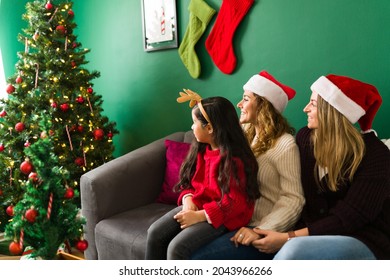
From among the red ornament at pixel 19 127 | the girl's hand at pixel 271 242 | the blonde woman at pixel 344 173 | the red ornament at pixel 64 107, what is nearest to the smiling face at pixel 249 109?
the blonde woman at pixel 344 173

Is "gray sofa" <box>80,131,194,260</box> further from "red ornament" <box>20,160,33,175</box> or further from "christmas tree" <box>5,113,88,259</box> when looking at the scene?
"red ornament" <box>20,160,33,175</box>

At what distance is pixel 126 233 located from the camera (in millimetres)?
1931

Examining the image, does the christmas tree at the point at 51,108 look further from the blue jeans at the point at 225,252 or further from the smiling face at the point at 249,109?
the blue jeans at the point at 225,252

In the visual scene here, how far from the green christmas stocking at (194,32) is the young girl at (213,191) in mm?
1042

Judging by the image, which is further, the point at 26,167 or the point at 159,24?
the point at 159,24

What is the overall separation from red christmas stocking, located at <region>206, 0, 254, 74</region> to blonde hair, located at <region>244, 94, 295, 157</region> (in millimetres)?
733

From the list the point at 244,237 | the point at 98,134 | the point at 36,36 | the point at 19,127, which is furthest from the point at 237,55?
the point at 19,127

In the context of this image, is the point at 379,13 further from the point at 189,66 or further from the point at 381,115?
the point at 189,66

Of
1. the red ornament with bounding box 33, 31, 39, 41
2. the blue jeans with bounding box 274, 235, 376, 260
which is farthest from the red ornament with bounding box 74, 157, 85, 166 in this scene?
the blue jeans with bounding box 274, 235, 376, 260

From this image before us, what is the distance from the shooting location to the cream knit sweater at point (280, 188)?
154cm

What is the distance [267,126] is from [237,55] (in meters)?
0.89

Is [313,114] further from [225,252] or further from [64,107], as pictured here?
[64,107]

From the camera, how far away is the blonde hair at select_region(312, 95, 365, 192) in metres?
1.43
